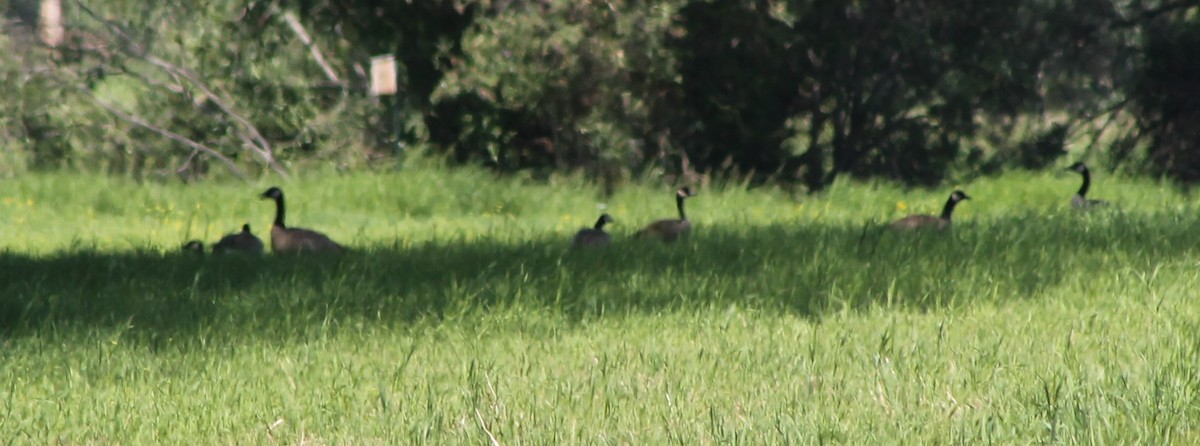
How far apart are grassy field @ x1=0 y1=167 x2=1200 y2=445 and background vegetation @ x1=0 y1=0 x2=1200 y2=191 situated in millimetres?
9473

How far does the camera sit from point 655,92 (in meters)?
21.2

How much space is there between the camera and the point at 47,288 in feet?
26.5

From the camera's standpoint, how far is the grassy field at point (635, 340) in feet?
15.5

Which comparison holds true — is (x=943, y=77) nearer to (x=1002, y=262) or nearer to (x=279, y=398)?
(x=1002, y=262)

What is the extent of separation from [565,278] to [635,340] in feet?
4.72

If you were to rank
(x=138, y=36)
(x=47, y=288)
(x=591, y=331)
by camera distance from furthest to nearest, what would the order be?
1. (x=138, y=36)
2. (x=47, y=288)
3. (x=591, y=331)

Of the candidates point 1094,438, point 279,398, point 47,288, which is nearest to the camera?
point 1094,438

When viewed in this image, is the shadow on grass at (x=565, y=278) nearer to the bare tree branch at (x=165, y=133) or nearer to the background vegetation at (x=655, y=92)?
the background vegetation at (x=655, y=92)

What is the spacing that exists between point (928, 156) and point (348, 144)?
8738 millimetres

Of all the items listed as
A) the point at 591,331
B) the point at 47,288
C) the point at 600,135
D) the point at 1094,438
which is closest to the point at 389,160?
the point at 600,135

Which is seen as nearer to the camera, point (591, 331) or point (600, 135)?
point (591, 331)

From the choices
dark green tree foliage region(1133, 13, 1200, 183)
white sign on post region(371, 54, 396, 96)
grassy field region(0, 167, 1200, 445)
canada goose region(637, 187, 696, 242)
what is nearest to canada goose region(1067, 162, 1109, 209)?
grassy field region(0, 167, 1200, 445)

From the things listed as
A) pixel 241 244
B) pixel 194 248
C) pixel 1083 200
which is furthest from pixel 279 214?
pixel 1083 200

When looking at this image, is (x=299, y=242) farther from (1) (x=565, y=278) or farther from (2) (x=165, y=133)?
(2) (x=165, y=133)
